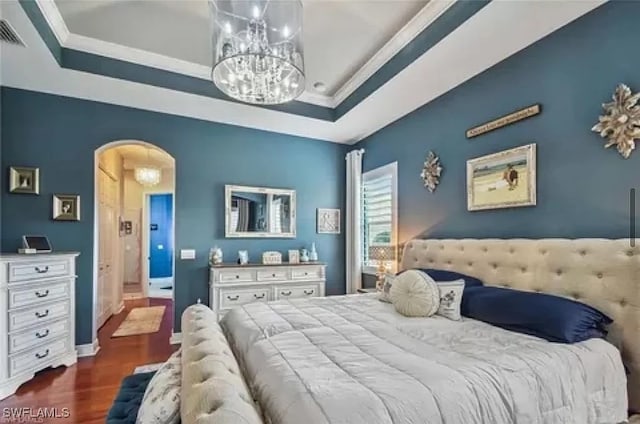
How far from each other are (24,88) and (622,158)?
5.46 m

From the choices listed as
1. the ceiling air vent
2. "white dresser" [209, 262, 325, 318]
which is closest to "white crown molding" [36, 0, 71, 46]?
the ceiling air vent

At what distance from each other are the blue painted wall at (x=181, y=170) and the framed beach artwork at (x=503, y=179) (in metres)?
2.54

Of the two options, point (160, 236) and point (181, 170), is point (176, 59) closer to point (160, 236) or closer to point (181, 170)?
point (181, 170)

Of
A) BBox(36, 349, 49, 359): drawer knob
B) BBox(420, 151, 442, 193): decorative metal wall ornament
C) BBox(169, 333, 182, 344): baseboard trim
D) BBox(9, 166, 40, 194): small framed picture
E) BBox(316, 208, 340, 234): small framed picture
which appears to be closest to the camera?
BBox(36, 349, 49, 359): drawer knob

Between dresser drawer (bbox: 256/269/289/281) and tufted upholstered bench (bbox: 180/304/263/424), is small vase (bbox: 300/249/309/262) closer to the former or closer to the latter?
dresser drawer (bbox: 256/269/289/281)

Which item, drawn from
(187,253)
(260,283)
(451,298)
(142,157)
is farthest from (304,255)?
(142,157)

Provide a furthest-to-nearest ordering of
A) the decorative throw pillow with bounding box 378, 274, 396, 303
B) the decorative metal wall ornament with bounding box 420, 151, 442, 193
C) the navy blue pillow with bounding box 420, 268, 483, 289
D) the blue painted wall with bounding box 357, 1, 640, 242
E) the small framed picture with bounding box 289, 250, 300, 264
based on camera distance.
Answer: the small framed picture with bounding box 289, 250, 300, 264 < the decorative metal wall ornament with bounding box 420, 151, 442, 193 < the decorative throw pillow with bounding box 378, 274, 396, 303 < the navy blue pillow with bounding box 420, 268, 483, 289 < the blue painted wall with bounding box 357, 1, 640, 242

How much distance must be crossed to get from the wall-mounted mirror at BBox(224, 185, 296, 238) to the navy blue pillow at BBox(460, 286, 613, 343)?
3.13 m

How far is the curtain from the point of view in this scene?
5.28m

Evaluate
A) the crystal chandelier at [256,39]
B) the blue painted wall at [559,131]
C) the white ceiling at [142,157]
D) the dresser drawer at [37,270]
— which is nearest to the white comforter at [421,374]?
the blue painted wall at [559,131]

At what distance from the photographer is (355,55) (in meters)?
3.65

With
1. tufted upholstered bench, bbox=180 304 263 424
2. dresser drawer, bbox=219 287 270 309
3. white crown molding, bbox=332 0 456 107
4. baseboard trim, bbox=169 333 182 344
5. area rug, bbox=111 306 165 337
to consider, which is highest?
white crown molding, bbox=332 0 456 107

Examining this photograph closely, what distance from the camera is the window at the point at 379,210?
4695 millimetres

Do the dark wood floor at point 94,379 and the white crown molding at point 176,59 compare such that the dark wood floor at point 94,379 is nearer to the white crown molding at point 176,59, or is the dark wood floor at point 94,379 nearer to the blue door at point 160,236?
the white crown molding at point 176,59
